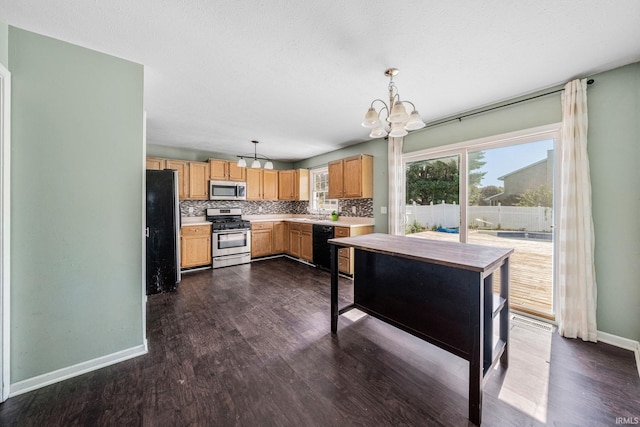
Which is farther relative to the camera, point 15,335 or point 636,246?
point 636,246

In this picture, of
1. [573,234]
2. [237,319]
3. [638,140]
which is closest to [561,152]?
[638,140]

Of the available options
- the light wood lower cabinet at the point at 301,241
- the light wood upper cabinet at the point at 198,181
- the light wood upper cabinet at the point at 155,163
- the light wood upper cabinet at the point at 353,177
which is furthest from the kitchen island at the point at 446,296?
the light wood upper cabinet at the point at 155,163

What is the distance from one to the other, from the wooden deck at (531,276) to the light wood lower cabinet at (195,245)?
15.0ft

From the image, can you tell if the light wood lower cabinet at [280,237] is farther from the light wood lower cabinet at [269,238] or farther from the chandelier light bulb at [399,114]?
the chandelier light bulb at [399,114]

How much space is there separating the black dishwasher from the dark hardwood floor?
1979 mm

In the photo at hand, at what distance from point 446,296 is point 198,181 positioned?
4.80 metres

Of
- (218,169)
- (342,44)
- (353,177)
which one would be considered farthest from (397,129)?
(218,169)

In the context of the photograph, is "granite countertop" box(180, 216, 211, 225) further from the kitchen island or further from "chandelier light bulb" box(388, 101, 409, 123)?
"chandelier light bulb" box(388, 101, 409, 123)

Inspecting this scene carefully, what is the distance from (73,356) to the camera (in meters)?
1.77

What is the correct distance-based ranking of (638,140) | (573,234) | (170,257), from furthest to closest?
1. (170,257)
2. (573,234)
3. (638,140)

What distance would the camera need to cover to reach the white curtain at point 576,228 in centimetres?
218

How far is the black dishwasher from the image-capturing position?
4.46 metres

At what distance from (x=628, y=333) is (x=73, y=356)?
4484 millimetres

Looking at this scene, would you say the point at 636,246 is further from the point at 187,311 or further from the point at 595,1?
the point at 187,311
